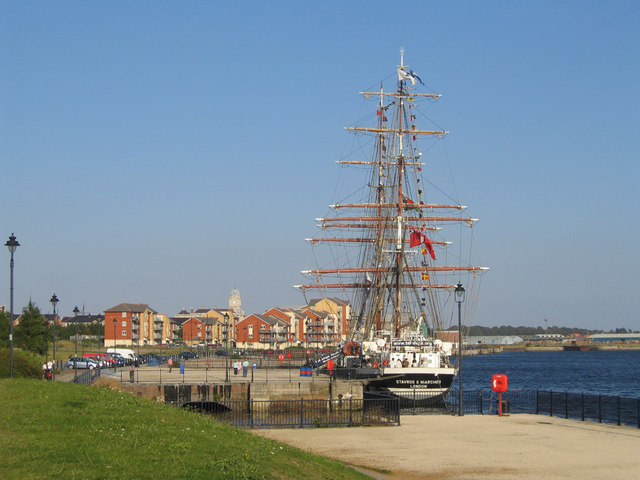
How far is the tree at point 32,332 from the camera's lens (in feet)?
227

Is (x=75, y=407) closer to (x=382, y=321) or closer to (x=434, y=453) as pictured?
(x=434, y=453)

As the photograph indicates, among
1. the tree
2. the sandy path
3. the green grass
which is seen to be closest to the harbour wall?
the sandy path

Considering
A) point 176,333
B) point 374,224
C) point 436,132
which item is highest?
point 436,132

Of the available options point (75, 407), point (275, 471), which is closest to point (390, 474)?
point (275, 471)

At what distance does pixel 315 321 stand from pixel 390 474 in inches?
5919

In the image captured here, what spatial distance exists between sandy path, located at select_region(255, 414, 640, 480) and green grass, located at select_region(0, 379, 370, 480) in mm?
3851

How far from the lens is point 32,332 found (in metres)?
69.8

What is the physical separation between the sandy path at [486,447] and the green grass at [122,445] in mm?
3851

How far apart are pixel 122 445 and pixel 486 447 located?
1318 centimetres

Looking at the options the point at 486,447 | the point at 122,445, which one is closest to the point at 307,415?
the point at 486,447

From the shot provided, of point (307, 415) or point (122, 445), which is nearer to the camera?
point (122, 445)

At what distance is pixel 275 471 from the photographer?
1453 cm

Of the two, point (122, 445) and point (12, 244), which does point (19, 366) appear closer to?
point (12, 244)

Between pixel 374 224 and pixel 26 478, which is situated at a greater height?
pixel 374 224
